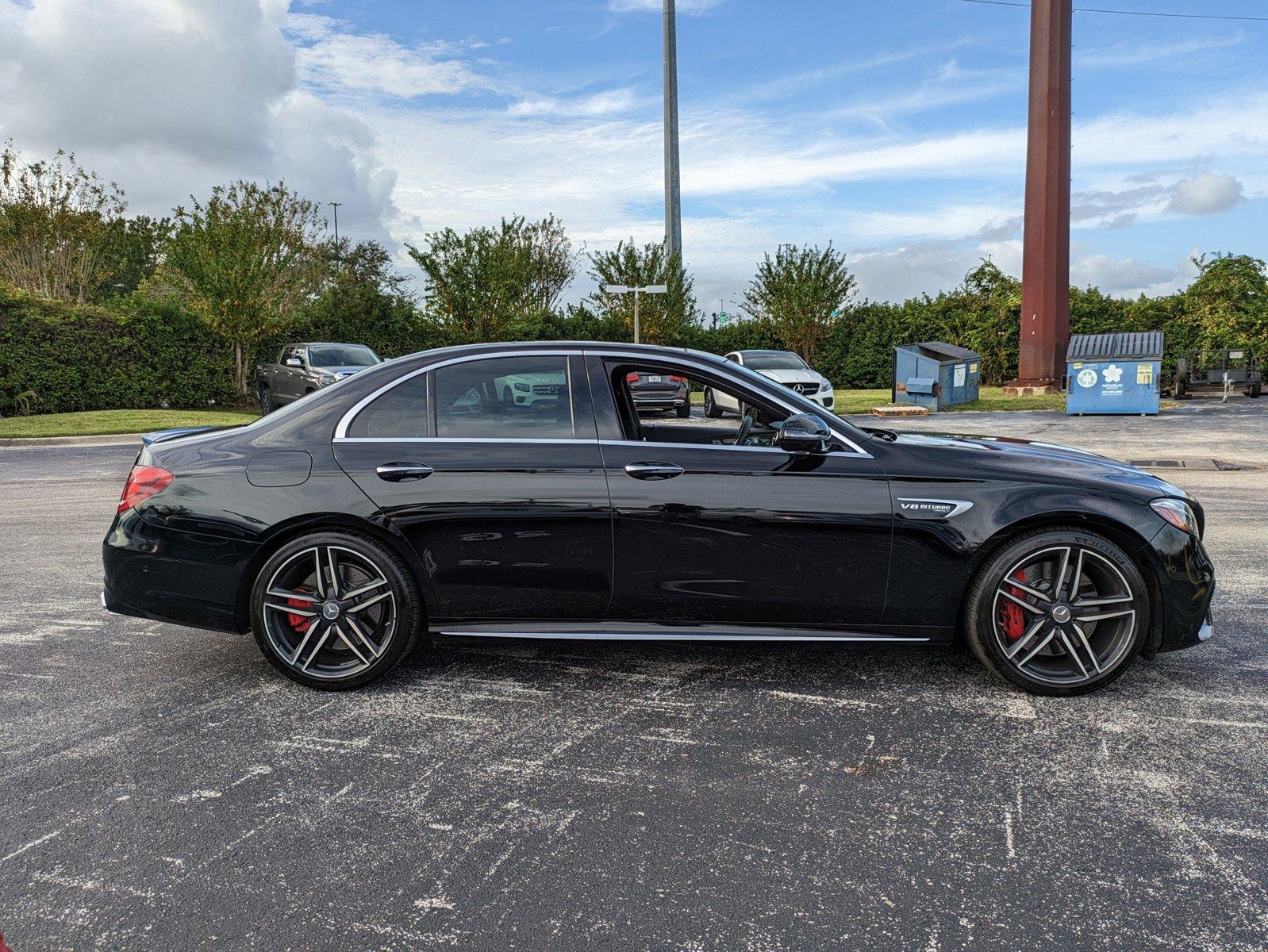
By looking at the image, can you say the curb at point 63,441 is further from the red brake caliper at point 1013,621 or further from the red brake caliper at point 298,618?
the red brake caliper at point 1013,621

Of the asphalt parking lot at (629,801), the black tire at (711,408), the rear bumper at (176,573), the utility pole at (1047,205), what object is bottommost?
the asphalt parking lot at (629,801)

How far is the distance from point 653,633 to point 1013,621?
155 cm

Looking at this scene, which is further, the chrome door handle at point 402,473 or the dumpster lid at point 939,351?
the dumpster lid at point 939,351

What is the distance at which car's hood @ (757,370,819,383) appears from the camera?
2025 centimetres

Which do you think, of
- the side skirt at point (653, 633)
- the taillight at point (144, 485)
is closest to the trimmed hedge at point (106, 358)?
the taillight at point (144, 485)

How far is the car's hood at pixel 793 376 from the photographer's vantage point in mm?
20250

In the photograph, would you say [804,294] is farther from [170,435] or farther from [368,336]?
[170,435]

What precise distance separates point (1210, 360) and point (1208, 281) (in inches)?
136

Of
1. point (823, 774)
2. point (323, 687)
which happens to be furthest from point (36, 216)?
point (823, 774)

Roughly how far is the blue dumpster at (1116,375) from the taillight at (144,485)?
21.0 m

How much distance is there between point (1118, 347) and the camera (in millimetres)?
21406

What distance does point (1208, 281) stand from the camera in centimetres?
3109

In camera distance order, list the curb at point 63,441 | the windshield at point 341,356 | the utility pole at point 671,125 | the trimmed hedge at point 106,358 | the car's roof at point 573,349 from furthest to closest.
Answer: the utility pole at point 671,125
the trimmed hedge at point 106,358
the windshield at point 341,356
the curb at point 63,441
the car's roof at point 573,349

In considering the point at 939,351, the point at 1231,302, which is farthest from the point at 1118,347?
the point at 1231,302
